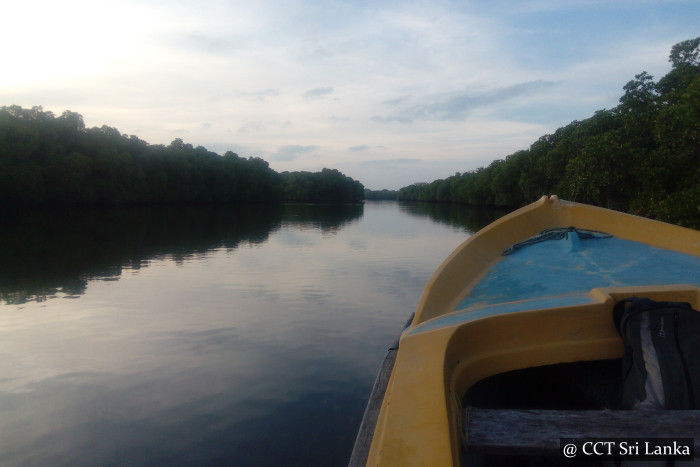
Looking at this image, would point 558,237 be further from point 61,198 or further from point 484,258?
point 61,198

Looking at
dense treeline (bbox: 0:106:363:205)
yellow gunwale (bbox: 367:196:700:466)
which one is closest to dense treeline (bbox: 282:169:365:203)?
dense treeline (bbox: 0:106:363:205)

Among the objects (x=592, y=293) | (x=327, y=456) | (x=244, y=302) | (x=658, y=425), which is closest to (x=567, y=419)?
(x=658, y=425)

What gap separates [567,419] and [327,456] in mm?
3274

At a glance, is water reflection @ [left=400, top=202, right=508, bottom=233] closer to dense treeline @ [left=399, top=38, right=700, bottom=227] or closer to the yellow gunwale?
dense treeline @ [left=399, top=38, right=700, bottom=227]

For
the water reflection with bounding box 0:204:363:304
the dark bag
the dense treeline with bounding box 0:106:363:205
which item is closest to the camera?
the dark bag

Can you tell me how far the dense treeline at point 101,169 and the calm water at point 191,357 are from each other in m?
38.0

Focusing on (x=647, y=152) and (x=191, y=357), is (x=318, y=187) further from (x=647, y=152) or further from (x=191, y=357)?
(x=191, y=357)

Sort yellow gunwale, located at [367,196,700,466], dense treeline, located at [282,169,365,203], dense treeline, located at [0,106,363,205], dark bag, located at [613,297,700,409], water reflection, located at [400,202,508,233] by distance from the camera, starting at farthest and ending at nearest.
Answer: dense treeline, located at [282,169,365,203] → dense treeline, located at [0,106,363,205] → water reflection, located at [400,202,508,233] → dark bag, located at [613,297,700,409] → yellow gunwale, located at [367,196,700,466]

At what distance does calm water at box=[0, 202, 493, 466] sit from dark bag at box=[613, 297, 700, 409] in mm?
2951

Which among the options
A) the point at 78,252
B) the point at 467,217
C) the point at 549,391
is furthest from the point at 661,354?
the point at 467,217

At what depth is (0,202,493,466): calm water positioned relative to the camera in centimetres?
454

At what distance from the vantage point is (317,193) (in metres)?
→ 135

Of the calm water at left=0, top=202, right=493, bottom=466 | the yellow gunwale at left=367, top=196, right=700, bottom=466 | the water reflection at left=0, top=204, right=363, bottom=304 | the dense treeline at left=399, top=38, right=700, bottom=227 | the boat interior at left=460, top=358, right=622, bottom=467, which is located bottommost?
the calm water at left=0, top=202, right=493, bottom=466

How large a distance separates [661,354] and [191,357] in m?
6.09
